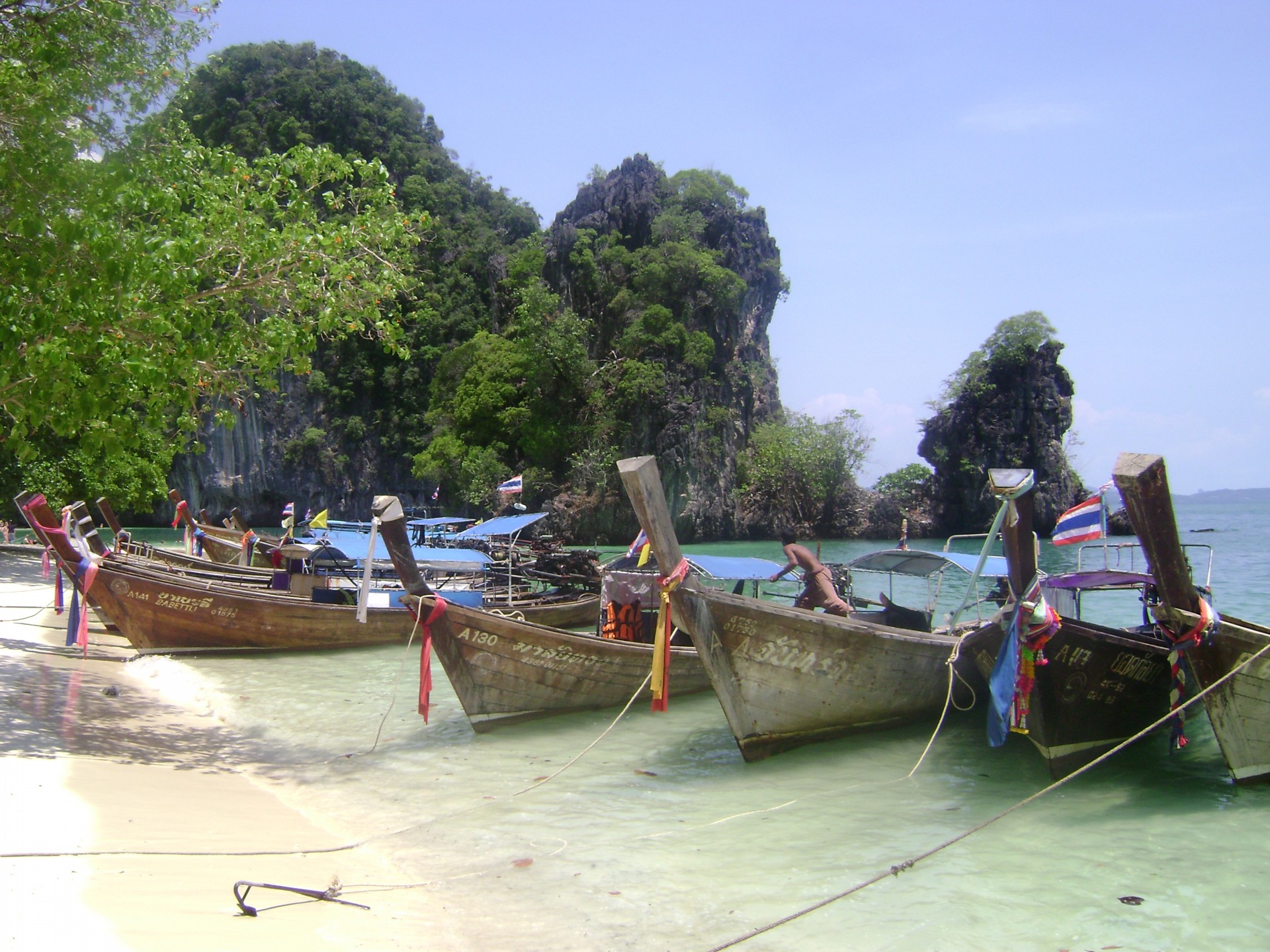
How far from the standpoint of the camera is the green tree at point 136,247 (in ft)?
20.2

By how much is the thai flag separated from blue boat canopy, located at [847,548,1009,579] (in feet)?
7.59

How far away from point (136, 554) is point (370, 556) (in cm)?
1356

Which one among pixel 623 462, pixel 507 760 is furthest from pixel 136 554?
pixel 623 462

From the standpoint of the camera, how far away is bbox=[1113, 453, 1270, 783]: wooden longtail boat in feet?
18.2

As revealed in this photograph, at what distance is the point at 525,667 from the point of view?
838 centimetres

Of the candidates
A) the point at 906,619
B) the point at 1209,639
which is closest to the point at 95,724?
the point at 906,619

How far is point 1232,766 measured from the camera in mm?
6379

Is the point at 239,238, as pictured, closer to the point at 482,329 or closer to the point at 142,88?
the point at 142,88

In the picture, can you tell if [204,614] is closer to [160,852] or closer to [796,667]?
[160,852]

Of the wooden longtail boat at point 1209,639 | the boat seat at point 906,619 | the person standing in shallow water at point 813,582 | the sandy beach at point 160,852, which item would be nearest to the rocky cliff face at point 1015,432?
the boat seat at point 906,619

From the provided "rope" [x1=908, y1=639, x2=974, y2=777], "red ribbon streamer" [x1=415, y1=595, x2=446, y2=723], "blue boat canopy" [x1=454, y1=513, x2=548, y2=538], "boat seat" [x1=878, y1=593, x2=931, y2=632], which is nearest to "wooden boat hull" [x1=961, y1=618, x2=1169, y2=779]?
"rope" [x1=908, y1=639, x2=974, y2=777]

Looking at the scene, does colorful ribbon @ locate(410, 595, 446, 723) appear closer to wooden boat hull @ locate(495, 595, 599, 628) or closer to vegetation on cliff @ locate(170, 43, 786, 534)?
wooden boat hull @ locate(495, 595, 599, 628)

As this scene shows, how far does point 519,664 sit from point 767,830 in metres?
3.25

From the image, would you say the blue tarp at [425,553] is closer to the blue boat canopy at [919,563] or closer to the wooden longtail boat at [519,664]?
the wooden longtail boat at [519,664]
